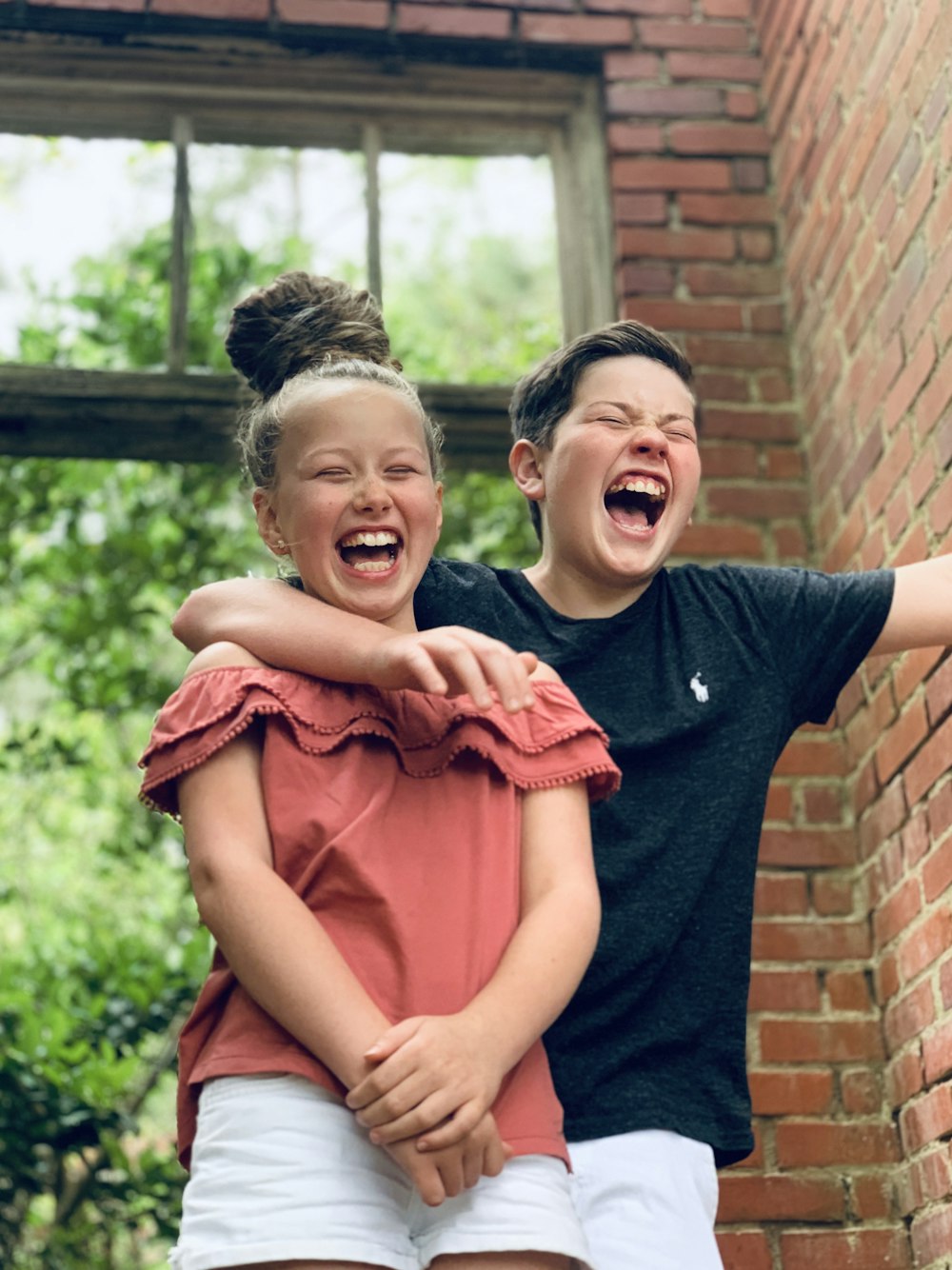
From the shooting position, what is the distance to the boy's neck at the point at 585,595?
2174 mm

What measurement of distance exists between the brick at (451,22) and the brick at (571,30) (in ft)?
0.17

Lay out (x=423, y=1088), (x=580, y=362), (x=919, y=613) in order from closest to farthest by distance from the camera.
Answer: (x=423, y=1088), (x=919, y=613), (x=580, y=362)

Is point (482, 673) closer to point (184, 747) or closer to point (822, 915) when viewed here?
point (184, 747)

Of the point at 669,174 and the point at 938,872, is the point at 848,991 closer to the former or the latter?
the point at 938,872

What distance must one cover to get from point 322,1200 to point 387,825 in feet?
1.19

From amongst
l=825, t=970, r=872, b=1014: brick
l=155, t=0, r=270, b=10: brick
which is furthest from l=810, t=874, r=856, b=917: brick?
l=155, t=0, r=270, b=10: brick

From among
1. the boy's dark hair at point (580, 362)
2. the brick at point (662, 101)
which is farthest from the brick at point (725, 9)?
the boy's dark hair at point (580, 362)

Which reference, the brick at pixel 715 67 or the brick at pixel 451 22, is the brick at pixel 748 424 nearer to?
the brick at pixel 715 67

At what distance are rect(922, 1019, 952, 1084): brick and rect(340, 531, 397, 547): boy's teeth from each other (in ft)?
4.06

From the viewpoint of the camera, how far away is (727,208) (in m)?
3.38

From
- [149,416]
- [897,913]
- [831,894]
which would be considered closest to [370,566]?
[897,913]

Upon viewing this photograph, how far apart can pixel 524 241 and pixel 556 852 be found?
9.67ft

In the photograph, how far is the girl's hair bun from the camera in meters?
2.07

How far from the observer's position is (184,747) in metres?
1.60
